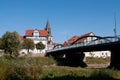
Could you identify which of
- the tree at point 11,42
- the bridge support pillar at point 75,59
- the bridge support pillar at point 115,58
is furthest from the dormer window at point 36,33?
the bridge support pillar at point 115,58

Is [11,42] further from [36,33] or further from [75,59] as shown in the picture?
[36,33]

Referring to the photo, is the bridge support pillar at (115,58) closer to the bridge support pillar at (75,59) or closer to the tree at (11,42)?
the bridge support pillar at (75,59)

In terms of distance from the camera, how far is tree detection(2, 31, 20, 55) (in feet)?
295

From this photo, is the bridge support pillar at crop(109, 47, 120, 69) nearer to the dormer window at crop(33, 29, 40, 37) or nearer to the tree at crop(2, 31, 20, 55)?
the tree at crop(2, 31, 20, 55)

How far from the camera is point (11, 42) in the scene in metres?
90.8

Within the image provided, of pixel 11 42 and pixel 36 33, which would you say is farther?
pixel 36 33

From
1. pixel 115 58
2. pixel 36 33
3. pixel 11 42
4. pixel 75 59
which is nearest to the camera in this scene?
pixel 115 58

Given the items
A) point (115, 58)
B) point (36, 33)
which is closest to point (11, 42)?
point (115, 58)

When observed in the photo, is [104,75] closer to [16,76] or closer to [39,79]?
[39,79]

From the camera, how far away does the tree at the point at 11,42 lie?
3538 inches

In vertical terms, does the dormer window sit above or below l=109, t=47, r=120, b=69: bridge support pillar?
above

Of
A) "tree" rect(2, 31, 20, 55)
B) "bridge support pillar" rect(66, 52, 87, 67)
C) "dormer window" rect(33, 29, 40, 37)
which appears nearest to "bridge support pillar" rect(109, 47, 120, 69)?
"bridge support pillar" rect(66, 52, 87, 67)

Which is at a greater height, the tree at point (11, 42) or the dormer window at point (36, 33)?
the dormer window at point (36, 33)

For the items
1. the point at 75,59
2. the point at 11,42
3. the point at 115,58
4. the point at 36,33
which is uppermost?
the point at 36,33
